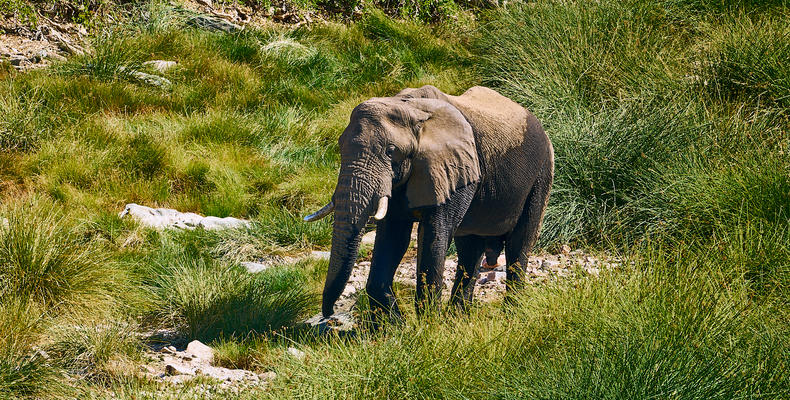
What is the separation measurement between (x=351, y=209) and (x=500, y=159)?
127 centimetres

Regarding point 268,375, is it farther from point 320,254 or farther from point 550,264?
point 550,264

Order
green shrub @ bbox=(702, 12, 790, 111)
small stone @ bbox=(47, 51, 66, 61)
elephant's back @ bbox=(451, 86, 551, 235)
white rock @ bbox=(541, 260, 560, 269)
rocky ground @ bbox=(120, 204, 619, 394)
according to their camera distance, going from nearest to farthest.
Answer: rocky ground @ bbox=(120, 204, 619, 394), elephant's back @ bbox=(451, 86, 551, 235), white rock @ bbox=(541, 260, 560, 269), green shrub @ bbox=(702, 12, 790, 111), small stone @ bbox=(47, 51, 66, 61)

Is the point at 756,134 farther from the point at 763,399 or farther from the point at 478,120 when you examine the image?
the point at 763,399

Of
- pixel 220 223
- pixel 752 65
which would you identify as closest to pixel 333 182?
pixel 220 223

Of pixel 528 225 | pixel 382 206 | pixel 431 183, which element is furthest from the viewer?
pixel 528 225

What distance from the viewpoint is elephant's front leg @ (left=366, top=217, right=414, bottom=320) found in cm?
535

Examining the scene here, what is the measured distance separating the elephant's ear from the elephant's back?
0.82 feet

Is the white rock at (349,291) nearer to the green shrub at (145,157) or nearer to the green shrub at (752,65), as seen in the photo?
the green shrub at (145,157)

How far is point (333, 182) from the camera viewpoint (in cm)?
908

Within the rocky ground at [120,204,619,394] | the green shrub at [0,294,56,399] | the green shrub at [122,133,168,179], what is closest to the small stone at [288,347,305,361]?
the rocky ground at [120,204,619,394]

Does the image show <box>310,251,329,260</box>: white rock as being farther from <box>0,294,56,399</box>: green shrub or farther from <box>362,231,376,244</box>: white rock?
<box>0,294,56,399</box>: green shrub

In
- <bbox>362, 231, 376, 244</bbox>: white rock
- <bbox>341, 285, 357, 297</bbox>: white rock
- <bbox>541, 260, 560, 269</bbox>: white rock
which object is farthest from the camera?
<bbox>362, 231, 376, 244</bbox>: white rock

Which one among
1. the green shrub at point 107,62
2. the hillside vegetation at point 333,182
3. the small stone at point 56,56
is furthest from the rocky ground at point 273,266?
the small stone at point 56,56

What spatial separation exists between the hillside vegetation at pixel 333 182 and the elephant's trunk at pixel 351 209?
0.54 metres
